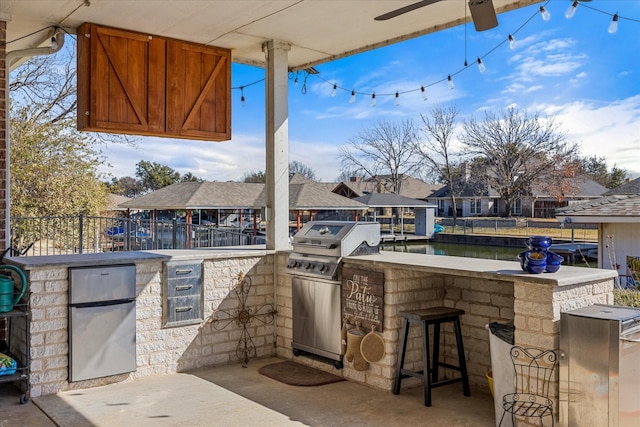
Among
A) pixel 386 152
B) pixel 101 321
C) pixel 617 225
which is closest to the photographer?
pixel 101 321

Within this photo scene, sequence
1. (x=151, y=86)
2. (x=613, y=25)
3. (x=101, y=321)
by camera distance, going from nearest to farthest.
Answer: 1. (x=613, y=25)
2. (x=101, y=321)
3. (x=151, y=86)

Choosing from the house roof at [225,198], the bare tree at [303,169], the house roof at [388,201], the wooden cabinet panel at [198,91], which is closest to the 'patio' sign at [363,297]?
the wooden cabinet panel at [198,91]

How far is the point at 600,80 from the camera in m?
28.3

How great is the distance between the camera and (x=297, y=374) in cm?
460

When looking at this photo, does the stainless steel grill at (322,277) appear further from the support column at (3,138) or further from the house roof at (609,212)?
the house roof at (609,212)

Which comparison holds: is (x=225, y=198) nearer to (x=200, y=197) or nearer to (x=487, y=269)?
(x=200, y=197)

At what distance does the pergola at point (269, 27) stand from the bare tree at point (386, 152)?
26.7 metres

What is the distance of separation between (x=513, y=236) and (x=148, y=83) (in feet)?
66.0

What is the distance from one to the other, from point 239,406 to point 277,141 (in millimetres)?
2585

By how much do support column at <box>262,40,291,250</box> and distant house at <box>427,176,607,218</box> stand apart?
19.0 meters

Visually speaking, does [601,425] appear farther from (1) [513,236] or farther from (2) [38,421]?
(1) [513,236]

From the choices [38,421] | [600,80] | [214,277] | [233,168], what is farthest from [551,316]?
[600,80]

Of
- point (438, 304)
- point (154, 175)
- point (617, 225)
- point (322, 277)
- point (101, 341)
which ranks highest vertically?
point (154, 175)

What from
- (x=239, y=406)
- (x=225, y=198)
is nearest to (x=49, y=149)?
(x=225, y=198)
